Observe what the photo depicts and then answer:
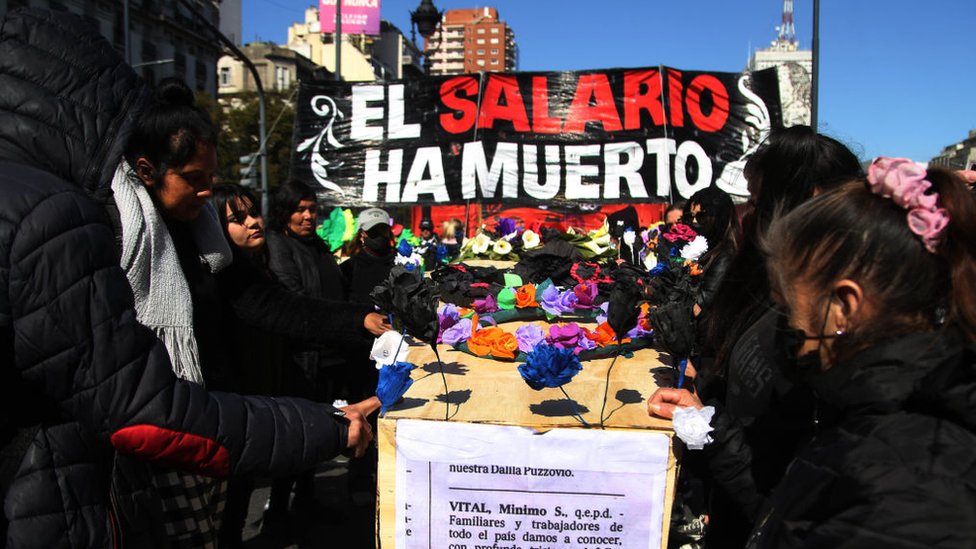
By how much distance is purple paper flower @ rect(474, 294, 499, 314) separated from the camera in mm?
3334

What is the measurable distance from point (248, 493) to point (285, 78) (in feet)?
189

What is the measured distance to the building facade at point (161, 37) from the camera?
132ft

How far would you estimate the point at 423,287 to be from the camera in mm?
2188

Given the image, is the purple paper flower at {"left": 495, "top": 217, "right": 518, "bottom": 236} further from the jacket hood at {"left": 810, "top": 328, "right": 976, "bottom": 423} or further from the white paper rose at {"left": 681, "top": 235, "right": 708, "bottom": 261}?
the jacket hood at {"left": 810, "top": 328, "right": 976, "bottom": 423}

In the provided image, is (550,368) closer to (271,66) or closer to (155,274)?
(155,274)

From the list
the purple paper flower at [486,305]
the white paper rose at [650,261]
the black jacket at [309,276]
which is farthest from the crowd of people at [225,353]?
the white paper rose at [650,261]

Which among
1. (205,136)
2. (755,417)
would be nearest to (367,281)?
(205,136)

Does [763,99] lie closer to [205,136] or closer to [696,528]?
[696,528]

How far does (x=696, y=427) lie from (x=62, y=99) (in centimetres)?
151

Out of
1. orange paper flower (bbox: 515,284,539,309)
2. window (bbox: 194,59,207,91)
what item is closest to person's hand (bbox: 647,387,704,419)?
orange paper flower (bbox: 515,284,539,309)

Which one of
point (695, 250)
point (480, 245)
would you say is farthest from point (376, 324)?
point (480, 245)

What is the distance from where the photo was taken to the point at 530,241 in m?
5.59

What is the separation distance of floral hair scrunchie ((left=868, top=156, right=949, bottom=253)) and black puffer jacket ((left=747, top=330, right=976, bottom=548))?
164 millimetres

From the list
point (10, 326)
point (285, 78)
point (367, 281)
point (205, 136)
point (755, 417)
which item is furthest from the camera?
point (285, 78)
